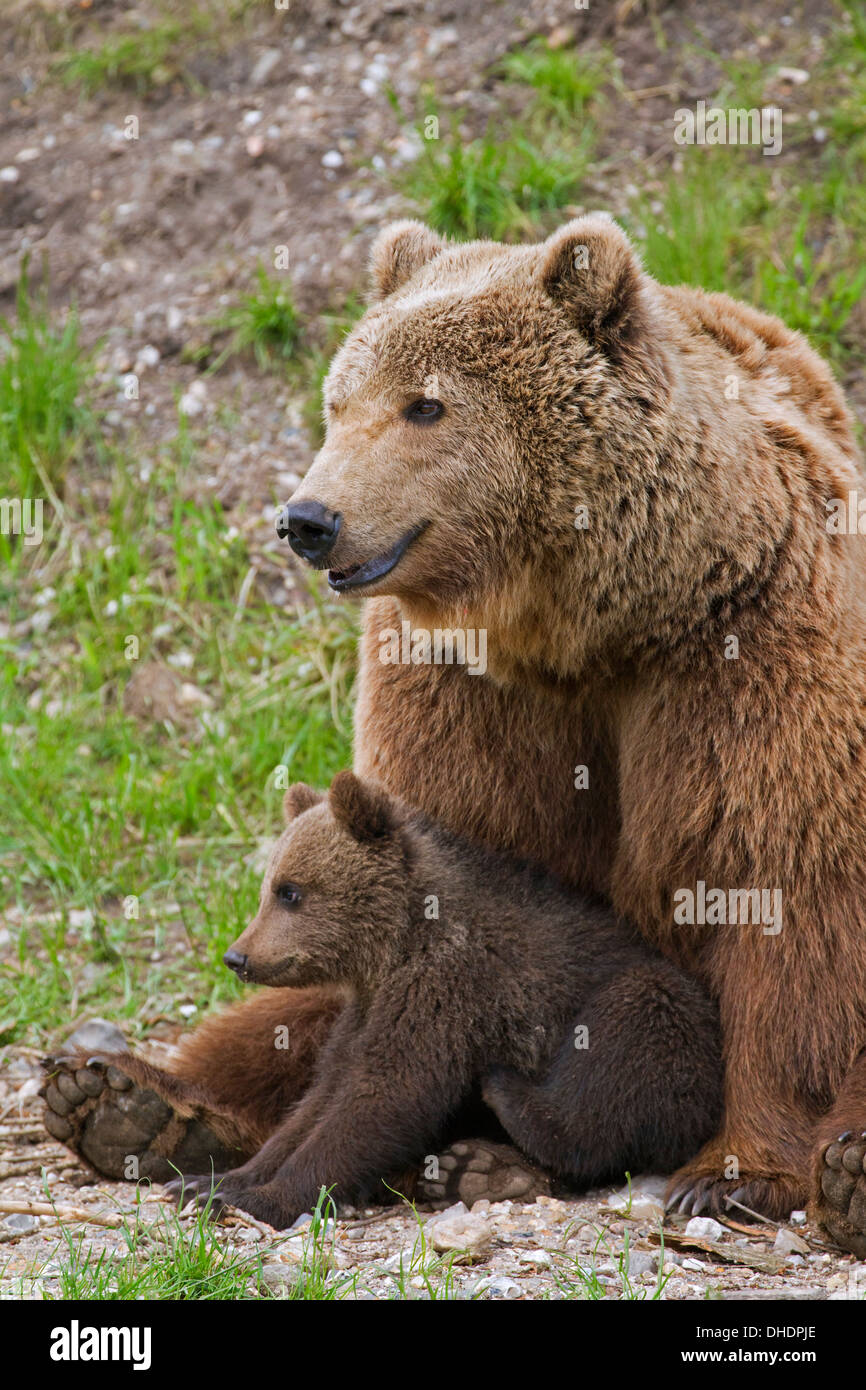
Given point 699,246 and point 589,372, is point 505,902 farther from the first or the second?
point 699,246

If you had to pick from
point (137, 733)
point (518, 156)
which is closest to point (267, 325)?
point (518, 156)

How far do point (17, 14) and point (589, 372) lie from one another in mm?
7413

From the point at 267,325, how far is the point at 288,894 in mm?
4459

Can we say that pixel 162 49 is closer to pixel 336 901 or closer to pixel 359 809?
pixel 359 809

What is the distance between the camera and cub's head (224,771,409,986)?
506 cm

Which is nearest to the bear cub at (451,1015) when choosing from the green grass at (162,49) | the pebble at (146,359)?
the pebble at (146,359)

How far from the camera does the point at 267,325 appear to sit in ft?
28.9

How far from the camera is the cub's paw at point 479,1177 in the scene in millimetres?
4836

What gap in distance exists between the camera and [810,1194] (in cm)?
455

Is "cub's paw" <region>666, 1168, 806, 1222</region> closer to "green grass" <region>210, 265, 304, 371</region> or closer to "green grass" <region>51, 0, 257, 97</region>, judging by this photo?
"green grass" <region>210, 265, 304, 371</region>

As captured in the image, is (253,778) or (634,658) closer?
(634,658)

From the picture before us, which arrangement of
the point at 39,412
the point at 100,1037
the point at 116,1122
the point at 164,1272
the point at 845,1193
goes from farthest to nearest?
the point at 39,412, the point at 100,1037, the point at 116,1122, the point at 845,1193, the point at 164,1272

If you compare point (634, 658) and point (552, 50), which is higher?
point (552, 50)
